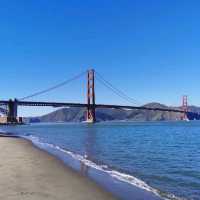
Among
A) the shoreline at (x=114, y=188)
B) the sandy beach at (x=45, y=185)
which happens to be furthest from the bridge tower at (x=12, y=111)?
the shoreline at (x=114, y=188)

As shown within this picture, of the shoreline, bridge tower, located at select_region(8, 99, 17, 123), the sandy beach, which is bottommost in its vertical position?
the shoreline

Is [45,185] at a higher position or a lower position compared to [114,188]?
higher

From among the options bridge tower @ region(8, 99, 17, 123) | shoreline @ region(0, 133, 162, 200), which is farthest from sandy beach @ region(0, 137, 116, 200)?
bridge tower @ region(8, 99, 17, 123)

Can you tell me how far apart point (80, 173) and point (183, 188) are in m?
3.82

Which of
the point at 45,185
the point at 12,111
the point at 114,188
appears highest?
the point at 12,111

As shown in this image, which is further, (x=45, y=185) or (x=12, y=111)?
(x=12, y=111)

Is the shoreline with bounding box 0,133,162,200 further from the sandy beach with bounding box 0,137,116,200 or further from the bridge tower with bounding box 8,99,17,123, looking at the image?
the bridge tower with bounding box 8,99,17,123

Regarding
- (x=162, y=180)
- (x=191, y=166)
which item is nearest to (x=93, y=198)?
(x=162, y=180)

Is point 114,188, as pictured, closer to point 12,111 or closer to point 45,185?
point 45,185

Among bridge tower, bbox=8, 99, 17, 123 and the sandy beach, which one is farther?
bridge tower, bbox=8, 99, 17, 123

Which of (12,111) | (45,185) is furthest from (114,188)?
(12,111)

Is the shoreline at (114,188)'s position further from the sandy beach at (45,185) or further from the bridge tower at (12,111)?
the bridge tower at (12,111)

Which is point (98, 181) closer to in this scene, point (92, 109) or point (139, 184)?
point (139, 184)

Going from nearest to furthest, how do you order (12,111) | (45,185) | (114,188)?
(45,185) → (114,188) → (12,111)
